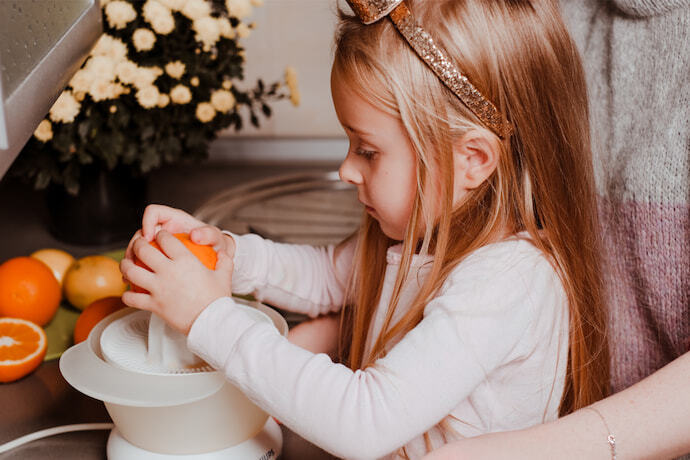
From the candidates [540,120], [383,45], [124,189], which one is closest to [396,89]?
[383,45]

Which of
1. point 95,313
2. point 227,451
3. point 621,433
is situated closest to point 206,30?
point 95,313

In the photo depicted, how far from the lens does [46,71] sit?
0.63 m

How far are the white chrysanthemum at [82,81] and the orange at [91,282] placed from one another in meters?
0.25

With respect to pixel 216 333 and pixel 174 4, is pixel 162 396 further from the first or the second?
pixel 174 4

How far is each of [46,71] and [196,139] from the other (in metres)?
0.60

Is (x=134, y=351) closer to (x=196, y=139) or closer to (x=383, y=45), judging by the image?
(x=383, y=45)

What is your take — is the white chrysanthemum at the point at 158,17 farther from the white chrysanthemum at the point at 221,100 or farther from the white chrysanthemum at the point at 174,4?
the white chrysanthemum at the point at 221,100

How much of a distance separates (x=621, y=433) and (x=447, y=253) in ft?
0.76

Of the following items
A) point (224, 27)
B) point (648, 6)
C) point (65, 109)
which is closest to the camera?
point (648, 6)

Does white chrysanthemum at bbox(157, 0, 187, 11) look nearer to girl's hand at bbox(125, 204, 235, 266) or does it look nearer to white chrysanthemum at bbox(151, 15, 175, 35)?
white chrysanthemum at bbox(151, 15, 175, 35)

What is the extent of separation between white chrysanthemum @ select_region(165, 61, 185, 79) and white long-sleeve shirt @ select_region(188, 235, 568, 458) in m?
0.57

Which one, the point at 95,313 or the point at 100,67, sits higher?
the point at 100,67

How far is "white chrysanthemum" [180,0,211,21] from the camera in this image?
1.12 meters

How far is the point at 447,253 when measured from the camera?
29.0 inches
